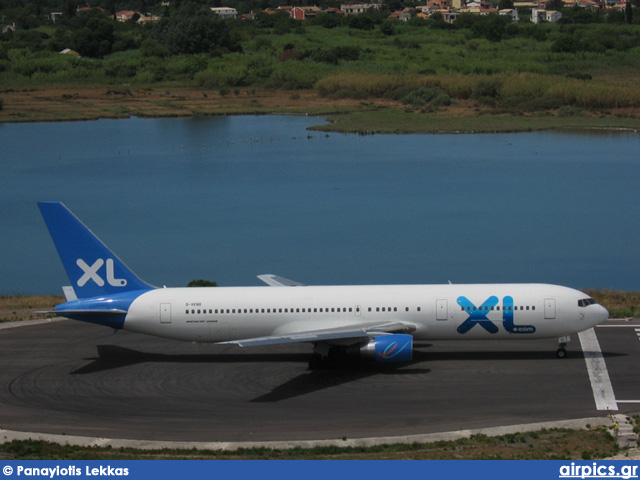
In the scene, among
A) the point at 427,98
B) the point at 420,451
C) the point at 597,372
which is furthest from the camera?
the point at 427,98

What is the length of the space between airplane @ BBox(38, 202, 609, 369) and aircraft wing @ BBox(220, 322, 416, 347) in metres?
0.08

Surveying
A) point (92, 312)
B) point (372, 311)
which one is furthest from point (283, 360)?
point (92, 312)

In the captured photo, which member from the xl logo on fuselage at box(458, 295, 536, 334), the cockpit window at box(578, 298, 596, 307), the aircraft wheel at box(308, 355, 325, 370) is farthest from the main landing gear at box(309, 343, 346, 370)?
the cockpit window at box(578, 298, 596, 307)

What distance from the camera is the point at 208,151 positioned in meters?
137

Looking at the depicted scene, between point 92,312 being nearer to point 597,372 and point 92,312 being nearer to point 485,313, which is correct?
point 485,313

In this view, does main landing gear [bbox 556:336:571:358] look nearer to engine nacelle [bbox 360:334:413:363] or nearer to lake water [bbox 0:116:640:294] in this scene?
engine nacelle [bbox 360:334:413:363]

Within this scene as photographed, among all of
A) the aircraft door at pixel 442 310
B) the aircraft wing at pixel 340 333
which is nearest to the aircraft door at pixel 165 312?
the aircraft wing at pixel 340 333

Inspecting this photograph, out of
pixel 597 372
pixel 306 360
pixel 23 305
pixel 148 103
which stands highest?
pixel 148 103

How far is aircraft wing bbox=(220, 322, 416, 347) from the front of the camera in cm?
4341

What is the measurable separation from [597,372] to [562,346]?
300cm

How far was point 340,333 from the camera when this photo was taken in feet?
148

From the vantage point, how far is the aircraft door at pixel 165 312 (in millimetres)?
46969

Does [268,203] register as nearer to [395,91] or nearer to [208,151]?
[208,151]

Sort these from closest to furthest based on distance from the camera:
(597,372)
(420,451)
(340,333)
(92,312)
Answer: (420,451)
(597,372)
(340,333)
(92,312)
